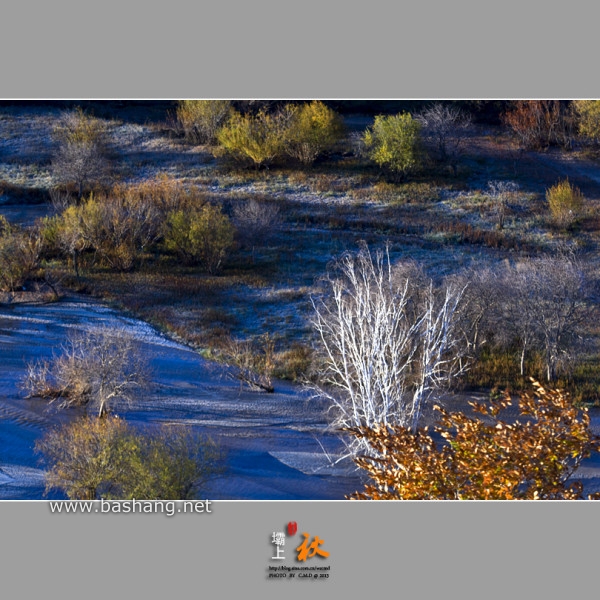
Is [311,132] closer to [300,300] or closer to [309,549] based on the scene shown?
[300,300]

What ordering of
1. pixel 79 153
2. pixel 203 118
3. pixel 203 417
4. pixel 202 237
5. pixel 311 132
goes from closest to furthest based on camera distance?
pixel 203 417 → pixel 202 237 → pixel 79 153 → pixel 311 132 → pixel 203 118

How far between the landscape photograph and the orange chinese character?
95 cm

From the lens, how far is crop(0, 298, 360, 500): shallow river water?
50.2 ft

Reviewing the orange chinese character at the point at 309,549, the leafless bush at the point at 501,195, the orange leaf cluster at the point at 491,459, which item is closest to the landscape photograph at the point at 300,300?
the orange leaf cluster at the point at 491,459

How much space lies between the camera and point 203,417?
1823cm

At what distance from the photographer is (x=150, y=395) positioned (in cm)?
1878

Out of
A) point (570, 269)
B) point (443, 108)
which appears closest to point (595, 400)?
point (570, 269)

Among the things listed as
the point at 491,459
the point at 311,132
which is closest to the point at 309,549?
the point at 491,459

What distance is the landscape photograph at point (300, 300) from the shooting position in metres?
13.6

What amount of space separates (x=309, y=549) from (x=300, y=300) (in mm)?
15096

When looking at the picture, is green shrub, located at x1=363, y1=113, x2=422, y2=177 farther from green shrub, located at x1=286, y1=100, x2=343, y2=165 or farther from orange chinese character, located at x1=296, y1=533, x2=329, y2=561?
orange chinese character, located at x1=296, y1=533, x2=329, y2=561

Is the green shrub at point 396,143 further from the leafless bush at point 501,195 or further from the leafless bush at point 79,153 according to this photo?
the leafless bush at point 79,153

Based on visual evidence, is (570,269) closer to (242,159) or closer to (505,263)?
(505,263)

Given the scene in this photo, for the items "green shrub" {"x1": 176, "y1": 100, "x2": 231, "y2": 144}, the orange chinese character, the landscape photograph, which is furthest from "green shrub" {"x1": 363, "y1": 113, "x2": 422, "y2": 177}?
the orange chinese character
